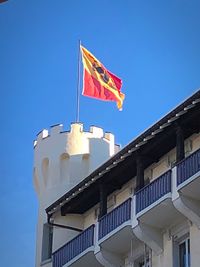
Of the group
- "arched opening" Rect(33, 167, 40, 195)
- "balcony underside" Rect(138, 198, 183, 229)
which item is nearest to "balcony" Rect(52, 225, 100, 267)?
"balcony underside" Rect(138, 198, 183, 229)

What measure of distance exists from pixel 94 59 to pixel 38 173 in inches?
235

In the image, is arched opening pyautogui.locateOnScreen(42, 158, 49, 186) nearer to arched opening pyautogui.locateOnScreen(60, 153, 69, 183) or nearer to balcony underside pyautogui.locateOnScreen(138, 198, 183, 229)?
arched opening pyautogui.locateOnScreen(60, 153, 69, 183)

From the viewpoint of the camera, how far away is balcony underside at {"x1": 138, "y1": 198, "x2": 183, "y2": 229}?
3071cm

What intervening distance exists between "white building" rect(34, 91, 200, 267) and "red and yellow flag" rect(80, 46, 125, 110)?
2.50m

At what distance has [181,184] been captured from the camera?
97.8 feet

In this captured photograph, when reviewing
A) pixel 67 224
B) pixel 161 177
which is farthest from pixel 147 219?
pixel 67 224

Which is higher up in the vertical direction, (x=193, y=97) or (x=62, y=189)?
(x=62, y=189)

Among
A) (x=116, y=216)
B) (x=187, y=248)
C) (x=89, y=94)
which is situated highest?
(x=89, y=94)

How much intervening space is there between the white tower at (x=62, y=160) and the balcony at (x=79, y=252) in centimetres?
371

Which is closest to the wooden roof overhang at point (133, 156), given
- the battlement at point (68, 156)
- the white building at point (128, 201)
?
the white building at point (128, 201)

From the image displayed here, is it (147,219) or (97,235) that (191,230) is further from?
(97,235)

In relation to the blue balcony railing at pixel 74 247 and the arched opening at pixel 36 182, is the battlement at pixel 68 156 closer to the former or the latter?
the arched opening at pixel 36 182

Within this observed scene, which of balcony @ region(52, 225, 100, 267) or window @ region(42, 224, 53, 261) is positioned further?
window @ region(42, 224, 53, 261)

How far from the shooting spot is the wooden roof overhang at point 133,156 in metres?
30.9
